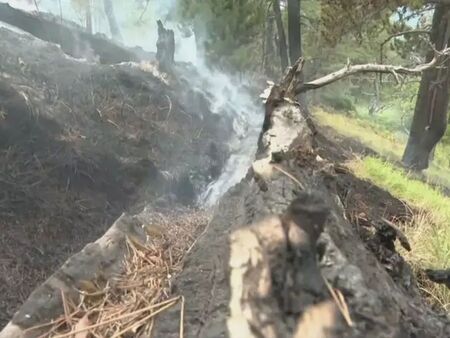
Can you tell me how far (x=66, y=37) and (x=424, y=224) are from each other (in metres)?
10.1

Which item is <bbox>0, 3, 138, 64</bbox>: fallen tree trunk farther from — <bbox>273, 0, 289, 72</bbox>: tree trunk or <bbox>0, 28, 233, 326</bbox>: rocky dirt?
<bbox>273, 0, 289, 72</bbox>: tree trunk

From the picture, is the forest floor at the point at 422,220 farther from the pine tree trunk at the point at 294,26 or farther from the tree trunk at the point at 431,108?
the pine tree trunk at the point at 294,26

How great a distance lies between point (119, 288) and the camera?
2094 mm

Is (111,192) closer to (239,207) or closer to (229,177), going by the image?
(229,177)

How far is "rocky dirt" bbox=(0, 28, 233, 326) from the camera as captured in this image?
275 inches

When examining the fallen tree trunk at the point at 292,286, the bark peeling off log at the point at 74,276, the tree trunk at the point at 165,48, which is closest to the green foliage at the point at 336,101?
the tree trunk at the point at 165,48

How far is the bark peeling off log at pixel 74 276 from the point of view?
206 centimetres

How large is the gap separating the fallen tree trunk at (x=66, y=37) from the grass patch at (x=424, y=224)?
6.80 m

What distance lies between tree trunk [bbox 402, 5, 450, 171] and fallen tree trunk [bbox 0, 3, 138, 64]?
572 cm

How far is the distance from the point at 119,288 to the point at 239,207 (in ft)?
1.67

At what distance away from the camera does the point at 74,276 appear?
2203mm

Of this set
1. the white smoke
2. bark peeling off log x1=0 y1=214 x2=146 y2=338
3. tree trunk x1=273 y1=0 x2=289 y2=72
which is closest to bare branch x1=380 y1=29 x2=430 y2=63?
the white smoke

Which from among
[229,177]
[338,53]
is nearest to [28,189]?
[229,177]

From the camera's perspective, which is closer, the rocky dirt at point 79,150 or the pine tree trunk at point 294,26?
the rocky dirt at point 79,150
